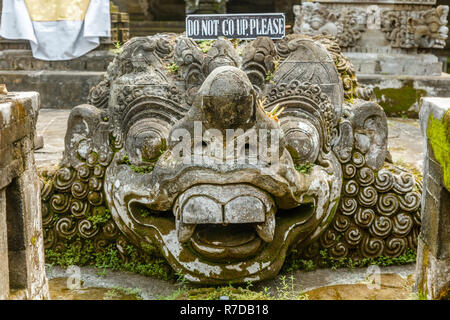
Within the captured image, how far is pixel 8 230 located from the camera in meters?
2.61

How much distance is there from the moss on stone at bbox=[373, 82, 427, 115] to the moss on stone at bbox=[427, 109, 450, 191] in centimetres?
500

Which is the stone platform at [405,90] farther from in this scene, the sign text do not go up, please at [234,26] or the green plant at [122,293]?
the green plant at [122,293]

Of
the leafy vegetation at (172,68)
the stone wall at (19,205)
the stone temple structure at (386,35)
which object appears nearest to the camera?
the stone wall at (19,205)

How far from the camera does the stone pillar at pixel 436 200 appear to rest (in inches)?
102

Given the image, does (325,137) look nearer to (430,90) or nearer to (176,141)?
(176,141)

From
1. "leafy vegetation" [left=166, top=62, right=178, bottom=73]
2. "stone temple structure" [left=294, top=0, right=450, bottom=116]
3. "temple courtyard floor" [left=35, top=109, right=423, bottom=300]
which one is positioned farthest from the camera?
"stone temple structure" [left=294, top=0, right=450, bottom=116]

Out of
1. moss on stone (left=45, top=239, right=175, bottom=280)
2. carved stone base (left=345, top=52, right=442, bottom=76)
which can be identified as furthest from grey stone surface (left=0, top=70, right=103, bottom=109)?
moss on stone (left=45, top=239, right=175, bottom=280)

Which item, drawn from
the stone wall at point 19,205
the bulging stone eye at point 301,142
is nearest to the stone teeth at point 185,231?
the stone wall at point 19,205

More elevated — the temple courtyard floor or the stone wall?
the stone wall

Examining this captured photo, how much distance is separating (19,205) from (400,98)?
6044mm

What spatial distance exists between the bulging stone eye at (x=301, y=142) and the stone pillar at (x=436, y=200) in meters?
0.90

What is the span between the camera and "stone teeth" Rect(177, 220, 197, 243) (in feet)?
10.4

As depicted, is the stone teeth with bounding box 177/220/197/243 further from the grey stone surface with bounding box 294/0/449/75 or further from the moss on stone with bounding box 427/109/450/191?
the grey stone surface with bounding box 294/0/449/75
